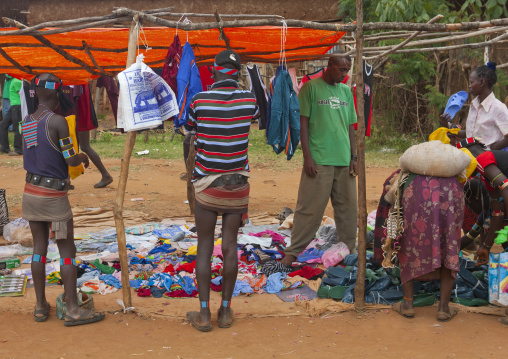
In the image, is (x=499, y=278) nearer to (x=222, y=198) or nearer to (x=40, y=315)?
(x=222, y=198)

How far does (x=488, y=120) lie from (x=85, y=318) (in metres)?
3.89

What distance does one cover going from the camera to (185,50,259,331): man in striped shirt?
364cm

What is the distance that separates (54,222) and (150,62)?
2.48m

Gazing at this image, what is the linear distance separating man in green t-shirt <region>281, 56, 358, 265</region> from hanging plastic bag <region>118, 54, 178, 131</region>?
58.9 inches

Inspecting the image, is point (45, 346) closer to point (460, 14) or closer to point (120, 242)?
point (120, 242)

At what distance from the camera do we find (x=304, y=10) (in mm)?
14883

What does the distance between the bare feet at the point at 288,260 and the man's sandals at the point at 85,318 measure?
1834 millimetres

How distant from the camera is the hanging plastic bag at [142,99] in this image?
3859mm

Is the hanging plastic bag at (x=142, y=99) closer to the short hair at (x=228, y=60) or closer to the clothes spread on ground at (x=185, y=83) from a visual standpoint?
the clothes spread on ground at (x=185, y=83)

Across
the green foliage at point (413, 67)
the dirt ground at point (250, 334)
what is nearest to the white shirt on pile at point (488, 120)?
the dirt ground at point (250, 334)

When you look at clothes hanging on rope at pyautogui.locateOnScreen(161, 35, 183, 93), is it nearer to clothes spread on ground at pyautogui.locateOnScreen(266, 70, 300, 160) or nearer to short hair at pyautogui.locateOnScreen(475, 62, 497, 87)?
clothes spread on ground at pyautogui.locateOnScreen(266, 70, 300, 160)

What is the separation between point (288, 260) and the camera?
5176 millimetres

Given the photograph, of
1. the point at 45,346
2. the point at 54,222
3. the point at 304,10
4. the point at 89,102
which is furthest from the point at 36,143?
the point at 304,10

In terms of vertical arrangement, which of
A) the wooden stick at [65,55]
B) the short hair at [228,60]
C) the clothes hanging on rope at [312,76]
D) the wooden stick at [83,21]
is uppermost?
the wooden stick at [83,21]
